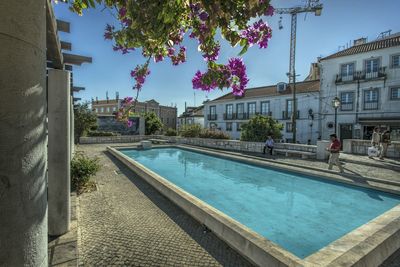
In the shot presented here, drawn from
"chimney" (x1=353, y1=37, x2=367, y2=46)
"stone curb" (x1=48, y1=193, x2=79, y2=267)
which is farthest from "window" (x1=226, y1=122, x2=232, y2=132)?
"stone curb" (x1=48, y1=193, x2=79, y2=267)

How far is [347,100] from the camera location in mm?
27641

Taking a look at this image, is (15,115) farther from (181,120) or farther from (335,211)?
(181,120)

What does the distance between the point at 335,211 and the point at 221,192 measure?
358 cm

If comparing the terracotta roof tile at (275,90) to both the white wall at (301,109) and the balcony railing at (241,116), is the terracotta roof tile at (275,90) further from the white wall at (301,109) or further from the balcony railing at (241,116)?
the balcony railing at (241,116)

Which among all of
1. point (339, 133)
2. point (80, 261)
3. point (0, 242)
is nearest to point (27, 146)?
point (0, 242)

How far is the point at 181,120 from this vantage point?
57.8m

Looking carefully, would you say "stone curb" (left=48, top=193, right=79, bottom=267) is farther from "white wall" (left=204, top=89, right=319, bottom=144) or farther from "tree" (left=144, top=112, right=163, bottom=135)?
"white wall" (left=204, top=89, right=319, bottom=144)

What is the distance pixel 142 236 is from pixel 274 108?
33623mm

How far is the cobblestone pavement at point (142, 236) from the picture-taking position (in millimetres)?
3707

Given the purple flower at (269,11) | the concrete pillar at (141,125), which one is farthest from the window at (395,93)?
the purple flower at (269,11)

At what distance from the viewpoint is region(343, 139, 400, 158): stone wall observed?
45.6 feet

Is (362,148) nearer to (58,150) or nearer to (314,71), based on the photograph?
(58,150)

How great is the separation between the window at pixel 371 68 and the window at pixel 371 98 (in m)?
1.44

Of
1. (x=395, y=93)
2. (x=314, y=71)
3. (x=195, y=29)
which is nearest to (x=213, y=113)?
(x=314, y=71)
